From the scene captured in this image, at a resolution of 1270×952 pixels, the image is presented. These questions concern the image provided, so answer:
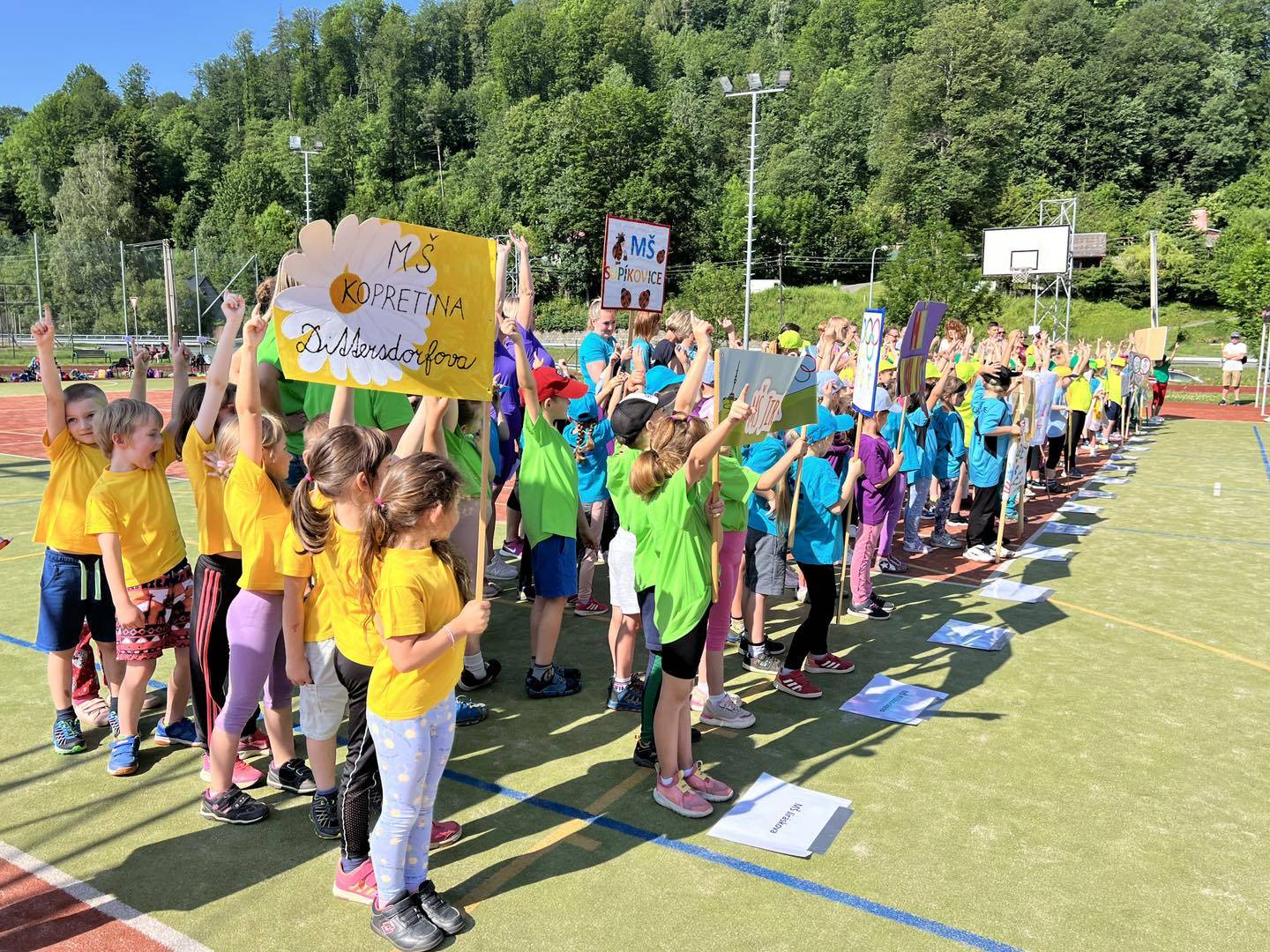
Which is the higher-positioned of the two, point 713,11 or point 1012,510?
point 713,11

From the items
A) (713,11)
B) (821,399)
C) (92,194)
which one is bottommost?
(821,399)

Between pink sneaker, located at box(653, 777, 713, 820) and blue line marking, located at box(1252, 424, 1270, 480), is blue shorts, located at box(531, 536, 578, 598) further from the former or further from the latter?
blue line marking, located at box(1252, 424, 1270, 480)

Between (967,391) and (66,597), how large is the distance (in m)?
9.92

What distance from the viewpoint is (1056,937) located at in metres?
3.56

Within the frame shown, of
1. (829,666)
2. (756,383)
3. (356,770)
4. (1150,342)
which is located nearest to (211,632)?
(356,770)

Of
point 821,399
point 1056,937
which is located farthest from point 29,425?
point 1056,937

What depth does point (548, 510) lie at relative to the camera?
18.5 feet

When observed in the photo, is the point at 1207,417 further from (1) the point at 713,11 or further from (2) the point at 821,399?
(1) the point at 713,11

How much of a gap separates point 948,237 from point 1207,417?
21078 millimetres

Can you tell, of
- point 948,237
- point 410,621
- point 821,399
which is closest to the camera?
point 410,621

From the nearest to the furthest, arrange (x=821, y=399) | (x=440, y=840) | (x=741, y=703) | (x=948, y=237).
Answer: (x=440, y=840) < (x=741, y=703) < (x=821, y=399) < (x=948, y=237)

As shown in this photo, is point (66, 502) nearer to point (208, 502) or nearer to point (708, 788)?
point (208, 502)

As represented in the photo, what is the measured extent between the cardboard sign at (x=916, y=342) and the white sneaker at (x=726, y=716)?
149 inches

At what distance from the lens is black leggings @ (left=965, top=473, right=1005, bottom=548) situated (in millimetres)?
10000
